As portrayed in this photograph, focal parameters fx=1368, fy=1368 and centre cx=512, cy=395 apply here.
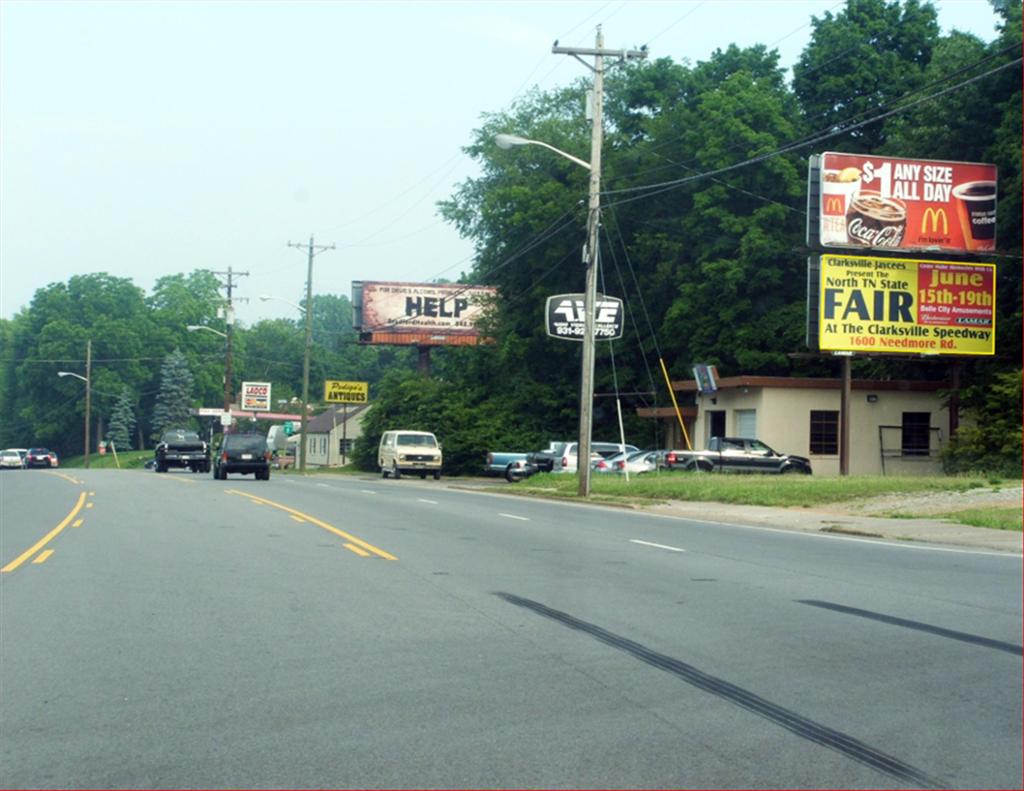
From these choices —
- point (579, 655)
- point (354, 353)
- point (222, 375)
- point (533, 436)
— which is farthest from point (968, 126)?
point (354, 353)

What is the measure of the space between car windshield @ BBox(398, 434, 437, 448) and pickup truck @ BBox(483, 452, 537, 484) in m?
2.53

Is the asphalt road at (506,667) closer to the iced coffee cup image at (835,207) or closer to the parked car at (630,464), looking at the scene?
the iced coffee cup image at (835,207)

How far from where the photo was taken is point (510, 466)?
5303 cm

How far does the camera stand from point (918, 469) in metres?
48.9

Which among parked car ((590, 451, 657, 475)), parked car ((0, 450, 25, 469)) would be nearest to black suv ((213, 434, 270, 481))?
parked car ((590, 451, 657, 475))

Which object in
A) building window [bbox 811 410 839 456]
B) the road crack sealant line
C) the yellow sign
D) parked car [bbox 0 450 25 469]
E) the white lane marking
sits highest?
the yellow sign

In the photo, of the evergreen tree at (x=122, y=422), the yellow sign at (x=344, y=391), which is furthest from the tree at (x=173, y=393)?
the yellow sign at (x=344, y=391)

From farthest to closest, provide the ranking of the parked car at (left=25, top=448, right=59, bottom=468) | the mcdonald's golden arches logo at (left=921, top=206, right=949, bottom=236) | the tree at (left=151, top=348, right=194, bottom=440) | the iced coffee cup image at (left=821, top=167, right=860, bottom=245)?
the tree at (left=151, top=348, right=194, bottom=440)
the parked car at (left=25, top=448, right=59, bottom=468)
the mcdonald's golden arches logo at (left=921, top=206, right=949, bottom=236)
the iced coffee cup image at (left=821, top=167, right=860, bottom=245)

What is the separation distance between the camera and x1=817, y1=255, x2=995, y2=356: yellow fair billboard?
4084 cm

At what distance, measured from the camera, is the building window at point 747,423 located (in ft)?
159

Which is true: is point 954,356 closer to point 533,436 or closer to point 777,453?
point 777,453

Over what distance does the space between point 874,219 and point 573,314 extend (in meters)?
9.93

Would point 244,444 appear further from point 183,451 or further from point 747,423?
point 747,423

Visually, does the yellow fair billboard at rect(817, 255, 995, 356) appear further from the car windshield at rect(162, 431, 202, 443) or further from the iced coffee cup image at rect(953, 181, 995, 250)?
the car windshield at rect(162, 431, 202, 443)
